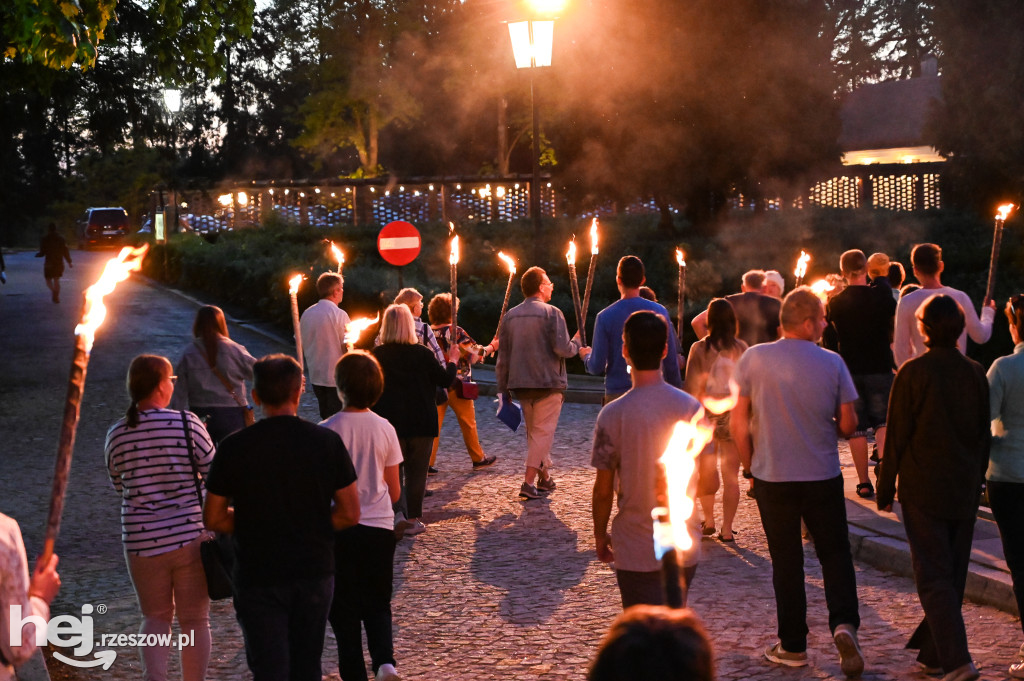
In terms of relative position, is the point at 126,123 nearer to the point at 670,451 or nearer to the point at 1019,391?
the point at 1019,391

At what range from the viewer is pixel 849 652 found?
590cm

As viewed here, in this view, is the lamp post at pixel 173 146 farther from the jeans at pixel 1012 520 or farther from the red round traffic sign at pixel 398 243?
the jeans at pixel 1012 520

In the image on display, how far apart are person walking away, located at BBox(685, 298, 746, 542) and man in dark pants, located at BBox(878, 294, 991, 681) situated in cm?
225

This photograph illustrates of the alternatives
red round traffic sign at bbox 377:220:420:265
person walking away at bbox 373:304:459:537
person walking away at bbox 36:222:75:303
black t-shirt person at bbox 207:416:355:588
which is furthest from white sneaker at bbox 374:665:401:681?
person walking away at bbox 36:222:75:303

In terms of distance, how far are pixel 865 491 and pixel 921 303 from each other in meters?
1.60

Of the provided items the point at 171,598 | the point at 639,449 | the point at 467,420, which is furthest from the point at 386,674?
the point at 467,420

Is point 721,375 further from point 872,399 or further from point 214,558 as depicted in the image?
point 214,558

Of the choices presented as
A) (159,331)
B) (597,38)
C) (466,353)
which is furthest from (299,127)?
(466,353)

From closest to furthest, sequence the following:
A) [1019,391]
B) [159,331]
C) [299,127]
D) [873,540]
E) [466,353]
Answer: [1019,391]
[873,540]
[466,353]
[159,331]
[299,127]

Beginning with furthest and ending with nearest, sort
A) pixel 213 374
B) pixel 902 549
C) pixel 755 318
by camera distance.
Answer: pixel 755 318 → pixel 213 374 → pixel 902 549

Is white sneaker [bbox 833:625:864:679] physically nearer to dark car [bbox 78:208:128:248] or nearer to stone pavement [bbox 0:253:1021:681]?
stone pavement [bbox 0:253:1021:681]

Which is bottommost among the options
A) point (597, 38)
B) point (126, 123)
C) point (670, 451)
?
point (670, 451)

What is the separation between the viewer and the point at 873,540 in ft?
26.9

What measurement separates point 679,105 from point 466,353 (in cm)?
2042
